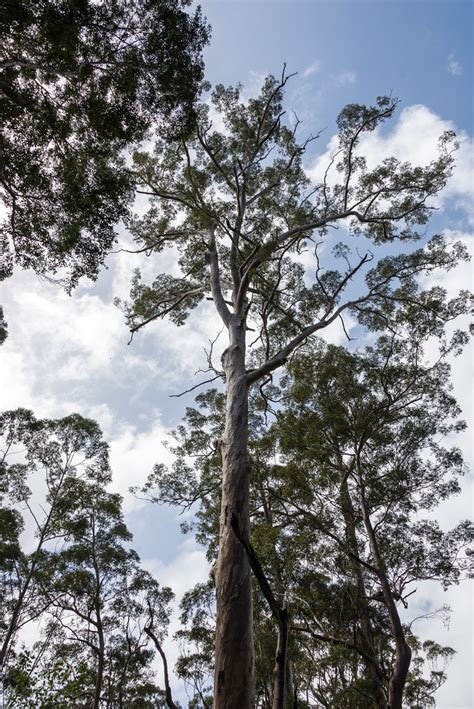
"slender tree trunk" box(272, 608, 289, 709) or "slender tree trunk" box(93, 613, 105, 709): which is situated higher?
"slender tree trunk" box(93, 613, 105, 709)

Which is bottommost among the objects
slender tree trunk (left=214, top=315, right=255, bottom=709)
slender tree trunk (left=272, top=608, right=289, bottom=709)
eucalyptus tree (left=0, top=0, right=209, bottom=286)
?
slender tree trunk (left=272, top=608, right=289, bottom=709)

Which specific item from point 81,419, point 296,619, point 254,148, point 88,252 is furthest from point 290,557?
A: point 254,148

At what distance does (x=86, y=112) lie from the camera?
6.15 metres

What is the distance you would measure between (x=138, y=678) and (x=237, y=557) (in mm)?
14857

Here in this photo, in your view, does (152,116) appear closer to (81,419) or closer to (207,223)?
(207,223)

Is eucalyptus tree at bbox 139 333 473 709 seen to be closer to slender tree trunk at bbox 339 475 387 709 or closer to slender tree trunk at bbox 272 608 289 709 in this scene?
slender tree trunk at bbox 339 475 387 709

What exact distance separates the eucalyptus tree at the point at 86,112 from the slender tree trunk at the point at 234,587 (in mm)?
3140

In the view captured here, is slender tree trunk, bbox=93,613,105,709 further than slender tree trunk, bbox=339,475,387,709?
Yes

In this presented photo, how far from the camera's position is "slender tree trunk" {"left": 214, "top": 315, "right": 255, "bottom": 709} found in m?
3.66

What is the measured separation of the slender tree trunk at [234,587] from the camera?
3.66 metres

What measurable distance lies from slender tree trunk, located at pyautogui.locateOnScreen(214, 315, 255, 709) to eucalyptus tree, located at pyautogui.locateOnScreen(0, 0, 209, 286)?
10.3 feet

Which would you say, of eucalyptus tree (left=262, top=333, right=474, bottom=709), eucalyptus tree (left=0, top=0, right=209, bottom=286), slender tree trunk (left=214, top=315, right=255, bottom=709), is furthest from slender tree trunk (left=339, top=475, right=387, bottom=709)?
eucalyptus tree (left=0, top=0, right=209, bottom=286)

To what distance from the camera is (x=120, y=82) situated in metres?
6.06

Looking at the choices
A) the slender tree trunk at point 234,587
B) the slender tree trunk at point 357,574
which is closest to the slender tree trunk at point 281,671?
the slender tree trunk at point 234,587
